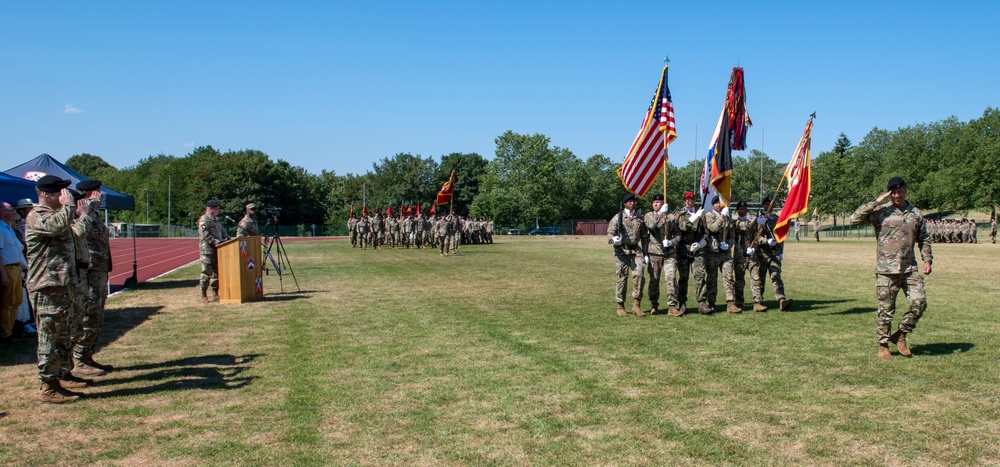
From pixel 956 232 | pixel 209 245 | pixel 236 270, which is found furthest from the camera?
pixel 956 232

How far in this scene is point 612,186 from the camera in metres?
110

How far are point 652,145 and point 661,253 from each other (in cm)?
224

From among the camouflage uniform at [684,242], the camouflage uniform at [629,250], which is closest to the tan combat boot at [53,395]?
the camouflage uniform at [629,250]

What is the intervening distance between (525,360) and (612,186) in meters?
104

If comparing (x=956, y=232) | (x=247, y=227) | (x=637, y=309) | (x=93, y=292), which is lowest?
(x=637, y=309)

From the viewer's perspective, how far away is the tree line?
8394 cm

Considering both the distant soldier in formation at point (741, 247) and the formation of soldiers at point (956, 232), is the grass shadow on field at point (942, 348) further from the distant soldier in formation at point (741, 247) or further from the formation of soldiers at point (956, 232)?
the formation of soldiers at point (956, 232)

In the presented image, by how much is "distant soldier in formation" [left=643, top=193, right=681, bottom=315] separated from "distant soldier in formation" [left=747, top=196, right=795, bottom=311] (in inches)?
59.1

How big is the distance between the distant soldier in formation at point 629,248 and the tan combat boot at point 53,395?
26.4ft

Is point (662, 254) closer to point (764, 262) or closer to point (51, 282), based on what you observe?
point (764, 262)

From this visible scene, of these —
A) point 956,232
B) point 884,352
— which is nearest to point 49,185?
point 884,352

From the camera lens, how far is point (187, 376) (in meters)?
7.73

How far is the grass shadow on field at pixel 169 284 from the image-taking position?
58.6 feet

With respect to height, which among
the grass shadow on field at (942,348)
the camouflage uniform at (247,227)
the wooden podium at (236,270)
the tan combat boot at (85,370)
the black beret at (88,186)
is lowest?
the grass shadow on field at (942,348)
